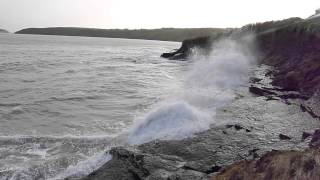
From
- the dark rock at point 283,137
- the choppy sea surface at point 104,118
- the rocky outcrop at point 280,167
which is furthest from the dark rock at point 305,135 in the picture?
the rocky outcrop at point 280,167

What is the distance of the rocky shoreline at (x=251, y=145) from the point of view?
780 cm

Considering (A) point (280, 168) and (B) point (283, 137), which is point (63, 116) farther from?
(A) point (280, 168)

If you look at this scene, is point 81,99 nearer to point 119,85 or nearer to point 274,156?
point 119,85

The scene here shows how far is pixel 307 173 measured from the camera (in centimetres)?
688

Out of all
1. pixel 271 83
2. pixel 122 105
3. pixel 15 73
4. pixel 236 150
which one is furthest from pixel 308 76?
pixel 15 73

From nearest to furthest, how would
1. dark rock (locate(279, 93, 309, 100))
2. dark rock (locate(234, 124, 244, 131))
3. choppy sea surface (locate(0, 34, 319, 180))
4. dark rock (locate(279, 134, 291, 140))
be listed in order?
choppy sea surface (locate(0, 34, 319, 180)), dark rock (locate(279, 134, 291, 140)), dark rock (locate(234, 124, 244, 131)), dark rock (locate(279, 93, 309, 100))

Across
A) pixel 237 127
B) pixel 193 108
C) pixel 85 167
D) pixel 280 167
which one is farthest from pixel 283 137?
pixel 85 167

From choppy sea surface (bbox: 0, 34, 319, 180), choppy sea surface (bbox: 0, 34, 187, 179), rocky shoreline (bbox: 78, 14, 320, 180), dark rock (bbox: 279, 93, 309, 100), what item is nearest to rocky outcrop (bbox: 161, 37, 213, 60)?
choppy sea surface (bbox: 0, 34, 187, 179)

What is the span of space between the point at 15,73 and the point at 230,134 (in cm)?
2424

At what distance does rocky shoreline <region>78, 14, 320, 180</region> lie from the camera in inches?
307

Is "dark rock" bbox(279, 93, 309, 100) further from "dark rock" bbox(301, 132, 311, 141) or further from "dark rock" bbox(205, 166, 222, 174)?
"dark rock" bbox(205, 166, 222, 174)

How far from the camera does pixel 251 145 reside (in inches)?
452

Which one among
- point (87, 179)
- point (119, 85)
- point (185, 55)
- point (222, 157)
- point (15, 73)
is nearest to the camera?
point (87, 179)

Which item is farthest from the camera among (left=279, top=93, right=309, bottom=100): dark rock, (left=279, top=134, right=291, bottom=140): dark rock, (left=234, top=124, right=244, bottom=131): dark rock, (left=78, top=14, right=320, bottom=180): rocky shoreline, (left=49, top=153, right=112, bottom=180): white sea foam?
(left=279, top=93, right=309, bottom=100): dark rock
